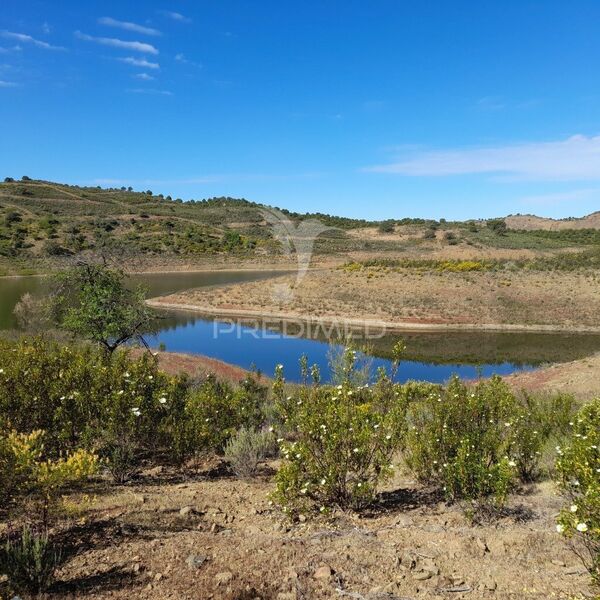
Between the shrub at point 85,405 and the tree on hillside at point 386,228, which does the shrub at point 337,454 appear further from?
the tree on hillside at point 386,228

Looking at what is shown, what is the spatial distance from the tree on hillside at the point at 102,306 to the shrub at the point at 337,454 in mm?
11643

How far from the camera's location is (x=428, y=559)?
472cm

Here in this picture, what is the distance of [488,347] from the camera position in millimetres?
31406

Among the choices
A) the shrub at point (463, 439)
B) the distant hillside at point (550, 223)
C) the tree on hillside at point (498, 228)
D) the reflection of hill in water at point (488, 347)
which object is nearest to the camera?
the shrub at point (463, 439)

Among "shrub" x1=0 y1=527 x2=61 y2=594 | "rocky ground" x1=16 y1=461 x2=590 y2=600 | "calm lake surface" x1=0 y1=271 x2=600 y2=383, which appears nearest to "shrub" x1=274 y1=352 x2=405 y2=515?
"rocky ground" x1=16 y1=461 x2=590 y2=600

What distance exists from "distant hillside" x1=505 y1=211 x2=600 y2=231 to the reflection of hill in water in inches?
3748

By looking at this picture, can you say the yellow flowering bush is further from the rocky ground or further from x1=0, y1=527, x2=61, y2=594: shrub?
the rocky ground

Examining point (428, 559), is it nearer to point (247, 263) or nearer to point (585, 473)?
point (585, 473)

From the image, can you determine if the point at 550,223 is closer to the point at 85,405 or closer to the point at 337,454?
the point at 337,454

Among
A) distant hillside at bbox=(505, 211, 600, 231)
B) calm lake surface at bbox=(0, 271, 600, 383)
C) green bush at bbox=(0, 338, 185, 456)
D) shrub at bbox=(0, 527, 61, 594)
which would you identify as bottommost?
calm lake surface at bbox=(0, 271, 600, 383)

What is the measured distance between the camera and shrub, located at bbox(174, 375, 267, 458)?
7594 mm

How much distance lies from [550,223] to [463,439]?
139m

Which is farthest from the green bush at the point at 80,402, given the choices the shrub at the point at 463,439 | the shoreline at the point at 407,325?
the shoreline at the point at 407,325

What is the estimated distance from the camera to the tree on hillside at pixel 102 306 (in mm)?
16312
